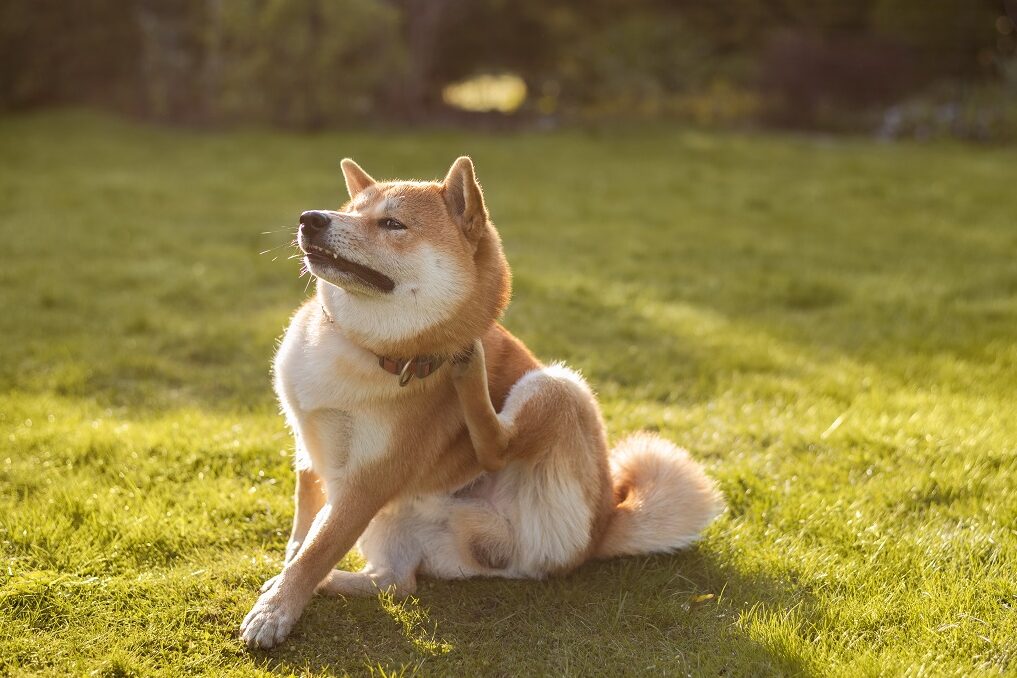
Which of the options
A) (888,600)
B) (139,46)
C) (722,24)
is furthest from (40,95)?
(888,600)

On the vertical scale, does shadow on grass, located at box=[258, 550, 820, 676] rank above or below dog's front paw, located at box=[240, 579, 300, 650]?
below

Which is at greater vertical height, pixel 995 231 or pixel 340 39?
pixel 340 39

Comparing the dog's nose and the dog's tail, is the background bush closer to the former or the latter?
the dog's tail

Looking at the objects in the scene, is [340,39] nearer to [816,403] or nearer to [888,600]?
[816,403]

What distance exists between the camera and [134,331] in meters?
6.36

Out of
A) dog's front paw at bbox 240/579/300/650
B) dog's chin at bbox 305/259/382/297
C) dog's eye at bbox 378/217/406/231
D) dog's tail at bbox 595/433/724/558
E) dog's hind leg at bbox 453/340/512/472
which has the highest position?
dog's eye at bbox 378/217/406/231

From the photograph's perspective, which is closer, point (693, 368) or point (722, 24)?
point (693, 368)

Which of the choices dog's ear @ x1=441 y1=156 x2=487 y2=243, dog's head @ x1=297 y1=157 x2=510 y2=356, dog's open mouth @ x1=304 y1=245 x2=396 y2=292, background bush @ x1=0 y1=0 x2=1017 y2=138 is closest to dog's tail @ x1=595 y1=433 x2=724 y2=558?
dog's head @ x1=297 y1=157 x2=510 y2=356

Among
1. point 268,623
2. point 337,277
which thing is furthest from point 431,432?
point 268,623

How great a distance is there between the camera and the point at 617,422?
5.11 metres

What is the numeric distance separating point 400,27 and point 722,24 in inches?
278

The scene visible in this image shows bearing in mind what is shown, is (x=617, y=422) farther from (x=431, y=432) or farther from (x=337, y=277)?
(x=337, y=277)

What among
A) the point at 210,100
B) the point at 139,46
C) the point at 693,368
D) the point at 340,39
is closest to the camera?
the point at 693,368

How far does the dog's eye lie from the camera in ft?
10.6
